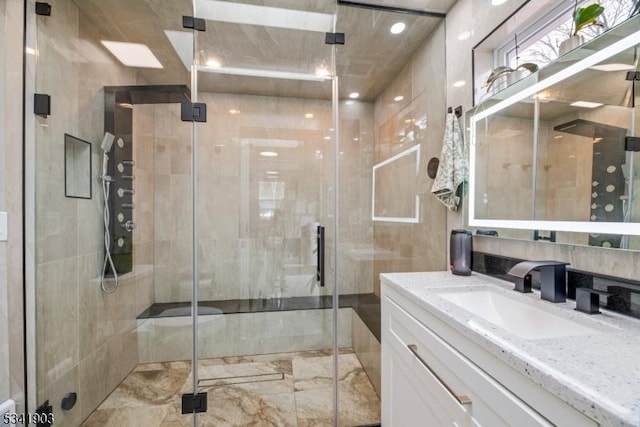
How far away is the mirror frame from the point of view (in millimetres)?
834

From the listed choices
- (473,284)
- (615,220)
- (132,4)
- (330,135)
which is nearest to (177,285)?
(330,135)

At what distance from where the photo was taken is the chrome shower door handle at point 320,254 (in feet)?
8.06

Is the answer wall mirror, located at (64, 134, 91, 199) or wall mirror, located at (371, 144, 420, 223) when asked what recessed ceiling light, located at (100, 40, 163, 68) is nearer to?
wall mirror, located at (64, 134, 91, 199)

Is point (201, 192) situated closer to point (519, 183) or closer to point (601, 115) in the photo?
point (519, 183)

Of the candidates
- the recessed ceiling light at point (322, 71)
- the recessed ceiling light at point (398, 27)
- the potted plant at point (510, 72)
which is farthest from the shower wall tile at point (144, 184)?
the potted plant at point (510, 72)

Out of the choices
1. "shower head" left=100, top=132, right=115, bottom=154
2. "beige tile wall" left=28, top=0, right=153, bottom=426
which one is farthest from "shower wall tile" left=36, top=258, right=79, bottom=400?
"shower head" left=100, top=132, right=115, bottom=154

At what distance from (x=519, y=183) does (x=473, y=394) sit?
3.19 feet

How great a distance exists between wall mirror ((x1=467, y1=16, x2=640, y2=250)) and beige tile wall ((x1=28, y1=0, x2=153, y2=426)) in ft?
8.14

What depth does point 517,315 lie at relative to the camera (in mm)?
1011

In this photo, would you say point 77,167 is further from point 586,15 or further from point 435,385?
point 586,15

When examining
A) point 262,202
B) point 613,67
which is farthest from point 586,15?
point 262,202

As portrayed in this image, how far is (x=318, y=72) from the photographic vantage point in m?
2.24

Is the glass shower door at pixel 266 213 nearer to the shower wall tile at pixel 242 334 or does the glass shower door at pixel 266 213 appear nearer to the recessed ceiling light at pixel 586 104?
the shower wall tile at pixel 242 334

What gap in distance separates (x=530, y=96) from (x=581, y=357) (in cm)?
111
